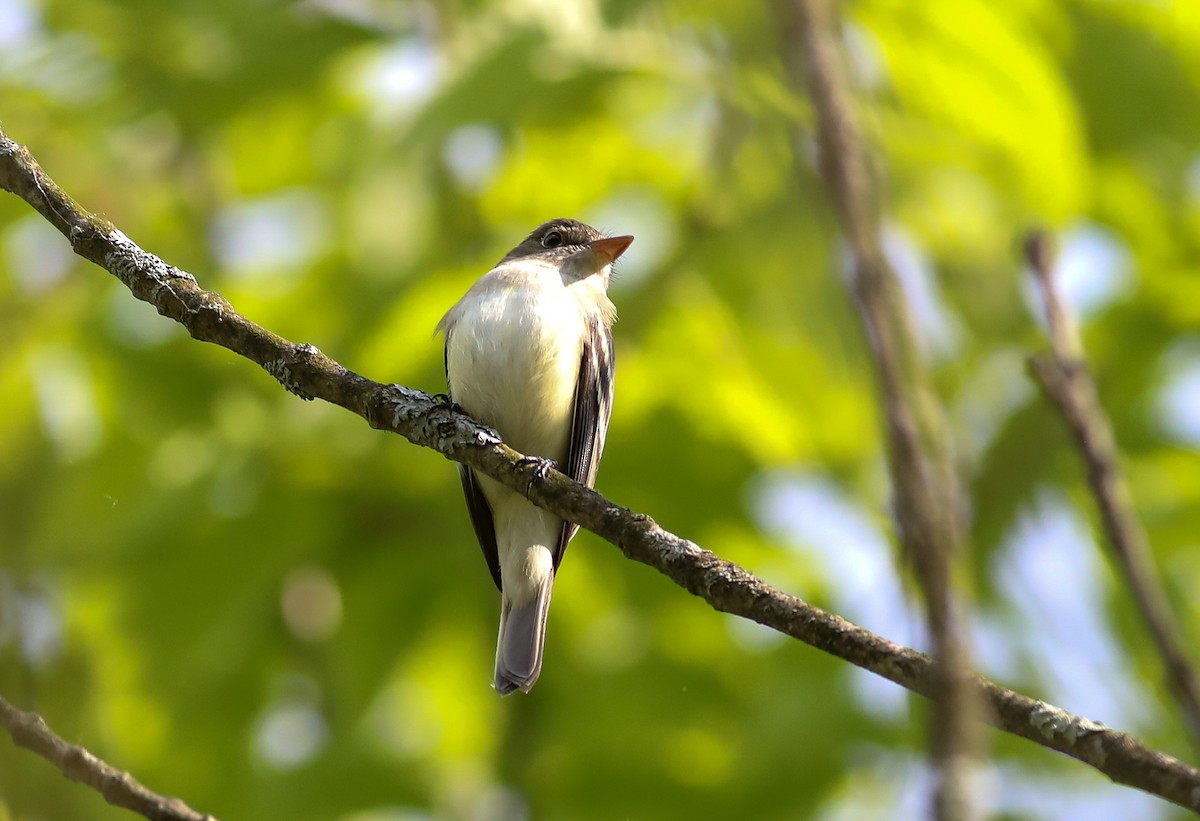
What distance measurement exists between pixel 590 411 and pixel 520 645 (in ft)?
3.00

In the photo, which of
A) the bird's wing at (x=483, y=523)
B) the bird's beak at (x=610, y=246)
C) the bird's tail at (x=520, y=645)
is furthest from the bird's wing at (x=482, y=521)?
the bird's beak at (x=610, y=246)

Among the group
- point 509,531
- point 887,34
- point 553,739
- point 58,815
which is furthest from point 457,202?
point 58,815

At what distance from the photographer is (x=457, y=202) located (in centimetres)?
582

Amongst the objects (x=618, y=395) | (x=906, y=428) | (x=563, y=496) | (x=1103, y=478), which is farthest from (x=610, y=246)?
(x=906, y=428)

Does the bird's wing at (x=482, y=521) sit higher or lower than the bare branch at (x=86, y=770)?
higher

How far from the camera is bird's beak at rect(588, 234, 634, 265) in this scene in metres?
5.22

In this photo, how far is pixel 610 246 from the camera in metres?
5.27

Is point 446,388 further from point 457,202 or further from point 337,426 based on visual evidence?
point 457,202

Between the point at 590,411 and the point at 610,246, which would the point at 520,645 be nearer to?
the point at 590,411

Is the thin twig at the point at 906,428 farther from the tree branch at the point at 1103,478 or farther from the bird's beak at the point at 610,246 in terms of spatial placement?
the bird's beak at the point at 610,246

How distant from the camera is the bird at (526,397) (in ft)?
15.7

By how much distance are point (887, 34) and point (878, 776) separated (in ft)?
9.62

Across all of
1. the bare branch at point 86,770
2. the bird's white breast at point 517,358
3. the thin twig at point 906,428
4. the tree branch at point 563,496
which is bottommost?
the bare branch at point 86,770

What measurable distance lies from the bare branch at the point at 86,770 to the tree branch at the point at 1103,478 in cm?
186
